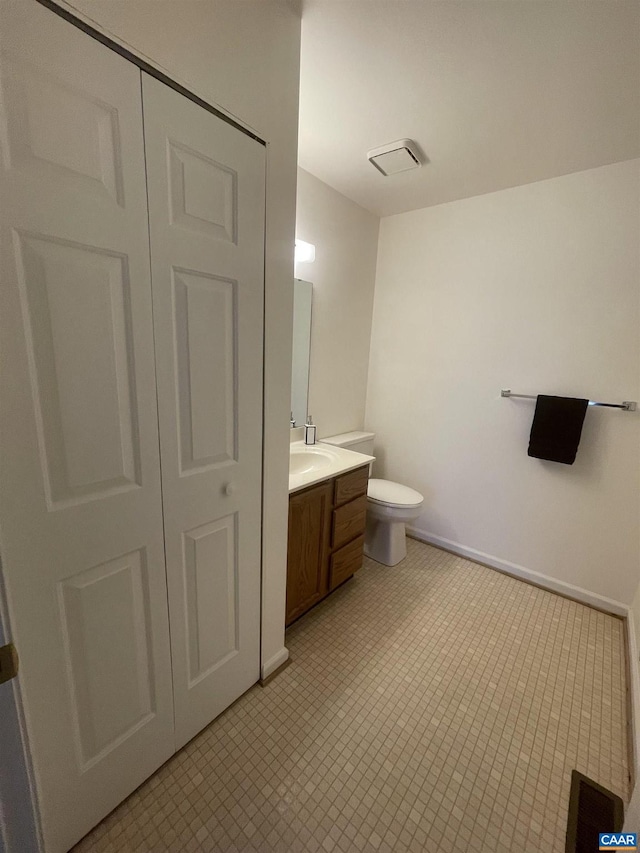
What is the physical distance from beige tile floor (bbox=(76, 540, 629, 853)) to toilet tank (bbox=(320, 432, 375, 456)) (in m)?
1.03

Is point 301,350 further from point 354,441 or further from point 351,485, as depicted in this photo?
point 351,485

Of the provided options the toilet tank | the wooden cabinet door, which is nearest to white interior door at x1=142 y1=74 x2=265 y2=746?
the wooden cabinet door

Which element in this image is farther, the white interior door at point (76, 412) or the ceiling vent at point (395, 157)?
the ceiling vent at point (395, 157)

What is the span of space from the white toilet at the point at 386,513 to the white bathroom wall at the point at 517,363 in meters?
0.37

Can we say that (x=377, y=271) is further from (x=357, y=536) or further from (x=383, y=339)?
(x=357, y=536)

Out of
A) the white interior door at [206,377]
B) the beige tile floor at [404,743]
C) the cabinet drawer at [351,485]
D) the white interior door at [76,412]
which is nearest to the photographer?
the white interior door at [76,412]

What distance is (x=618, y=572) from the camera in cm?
204

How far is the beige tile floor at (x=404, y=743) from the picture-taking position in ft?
3.55

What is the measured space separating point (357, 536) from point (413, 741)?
0.96 meters

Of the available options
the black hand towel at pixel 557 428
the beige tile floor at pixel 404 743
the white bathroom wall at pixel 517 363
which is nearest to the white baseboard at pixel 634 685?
the beige tile floor at pixel 404 743

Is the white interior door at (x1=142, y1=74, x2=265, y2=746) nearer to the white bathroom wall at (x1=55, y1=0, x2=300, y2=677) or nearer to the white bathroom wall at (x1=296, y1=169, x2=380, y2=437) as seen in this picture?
the white bathroom wall at (x1=55, y1=0, x2=300, y2=677)

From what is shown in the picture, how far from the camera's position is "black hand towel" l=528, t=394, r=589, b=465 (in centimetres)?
199

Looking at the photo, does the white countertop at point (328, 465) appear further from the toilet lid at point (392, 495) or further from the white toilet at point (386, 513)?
the toilet lid at point (392, 495)

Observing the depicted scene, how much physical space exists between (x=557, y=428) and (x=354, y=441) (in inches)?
49.6
